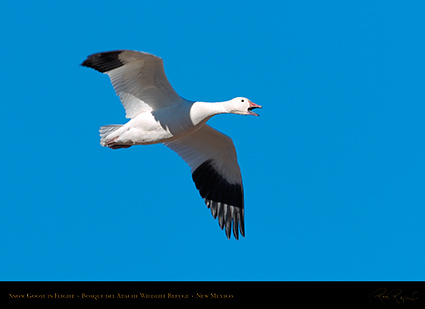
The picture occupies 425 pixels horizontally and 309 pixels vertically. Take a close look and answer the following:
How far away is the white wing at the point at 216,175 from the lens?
1270 centimetres

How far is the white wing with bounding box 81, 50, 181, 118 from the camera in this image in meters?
11.0

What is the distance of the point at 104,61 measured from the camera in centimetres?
1106

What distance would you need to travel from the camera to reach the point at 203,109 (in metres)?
11.1

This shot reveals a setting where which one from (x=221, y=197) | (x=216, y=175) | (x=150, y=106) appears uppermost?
(x=150, y=106)
